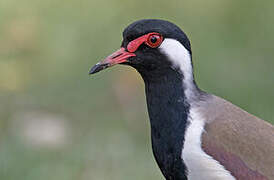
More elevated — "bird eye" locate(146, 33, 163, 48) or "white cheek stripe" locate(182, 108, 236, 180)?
"bird eye" locate(146, 33, 163, 48)

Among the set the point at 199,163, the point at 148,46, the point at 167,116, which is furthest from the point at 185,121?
the point at 148,46

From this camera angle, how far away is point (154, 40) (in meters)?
5.45

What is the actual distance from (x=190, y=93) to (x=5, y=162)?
7.07 ft

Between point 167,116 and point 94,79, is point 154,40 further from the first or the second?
point 94,79

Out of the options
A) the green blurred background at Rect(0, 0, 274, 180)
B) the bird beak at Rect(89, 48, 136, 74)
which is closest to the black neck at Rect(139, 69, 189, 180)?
the bird beak at Rect(89, 48, 136, 74)

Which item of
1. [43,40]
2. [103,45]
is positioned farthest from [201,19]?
[43,40]

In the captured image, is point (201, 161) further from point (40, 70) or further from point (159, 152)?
point (40, 70)

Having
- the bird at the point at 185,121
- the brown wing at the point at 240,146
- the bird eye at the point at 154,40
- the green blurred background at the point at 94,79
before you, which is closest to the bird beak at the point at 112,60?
the bird at the point at 185,121

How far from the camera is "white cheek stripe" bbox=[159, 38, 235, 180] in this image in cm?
531

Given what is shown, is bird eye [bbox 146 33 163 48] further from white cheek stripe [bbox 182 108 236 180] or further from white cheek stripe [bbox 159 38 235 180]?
white cheek stripe [bbox 182 108 236 180]

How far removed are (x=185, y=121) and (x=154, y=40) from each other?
543mm

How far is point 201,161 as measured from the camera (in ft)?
17.4

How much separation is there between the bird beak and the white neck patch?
23cm

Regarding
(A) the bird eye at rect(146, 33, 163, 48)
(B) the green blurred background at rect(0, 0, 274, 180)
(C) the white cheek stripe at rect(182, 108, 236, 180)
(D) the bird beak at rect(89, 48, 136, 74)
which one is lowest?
(B) the green blurred background at rect(0, 0, 274, 180)
